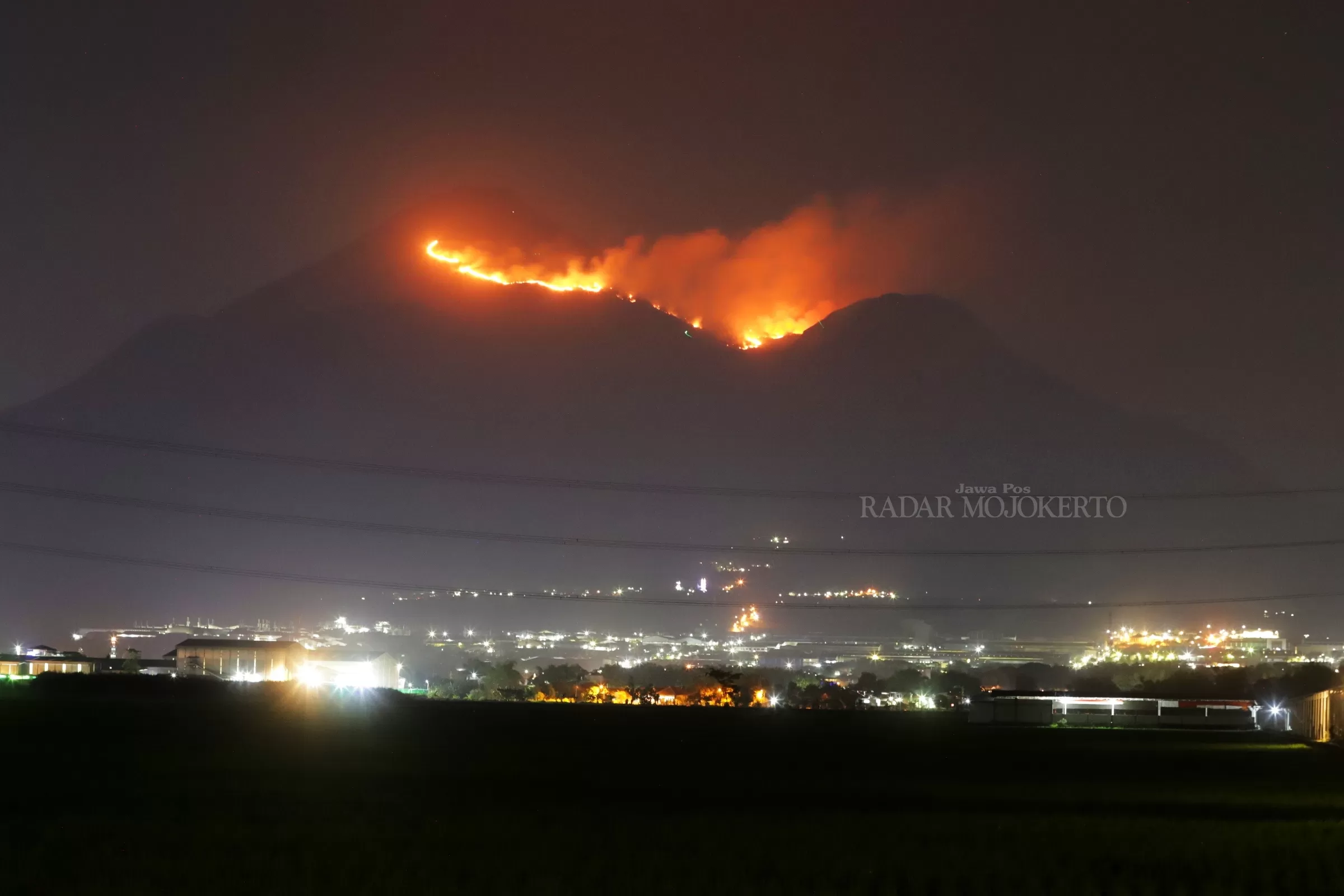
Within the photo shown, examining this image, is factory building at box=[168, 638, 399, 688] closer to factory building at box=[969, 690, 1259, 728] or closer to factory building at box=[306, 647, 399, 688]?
factory building at box=[306, 647, 399, 688]

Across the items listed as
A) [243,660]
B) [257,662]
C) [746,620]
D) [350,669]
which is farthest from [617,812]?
[746,620]

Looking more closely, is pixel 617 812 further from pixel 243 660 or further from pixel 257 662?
pixel 243 660

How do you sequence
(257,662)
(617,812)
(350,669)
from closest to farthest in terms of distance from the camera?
(617,812)
(257,662)
(350,669)

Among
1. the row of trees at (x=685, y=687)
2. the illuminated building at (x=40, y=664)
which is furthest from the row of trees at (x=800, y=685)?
the illuminated building at (x=40, y=664)

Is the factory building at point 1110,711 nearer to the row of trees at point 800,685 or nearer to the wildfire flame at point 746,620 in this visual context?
the row of trees at point 800,685

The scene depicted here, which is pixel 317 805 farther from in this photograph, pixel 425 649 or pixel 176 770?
pixel 425 649
